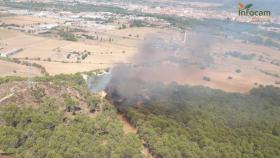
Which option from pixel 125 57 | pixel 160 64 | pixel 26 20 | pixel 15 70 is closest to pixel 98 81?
pixel 160 64

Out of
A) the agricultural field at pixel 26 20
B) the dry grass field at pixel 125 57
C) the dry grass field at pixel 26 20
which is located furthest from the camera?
the dry grass field at pixel 26 20

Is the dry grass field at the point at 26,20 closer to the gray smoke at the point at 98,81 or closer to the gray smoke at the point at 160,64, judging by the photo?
the gray smoke at the point at 160,64

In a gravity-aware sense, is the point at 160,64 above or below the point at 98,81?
above

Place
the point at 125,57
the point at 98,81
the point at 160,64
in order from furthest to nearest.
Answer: the point at 125,57
the point at 160,64
the point at 98,81

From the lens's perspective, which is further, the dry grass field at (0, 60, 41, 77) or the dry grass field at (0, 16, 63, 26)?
the dry grass field at (0, 16, 63, 26)

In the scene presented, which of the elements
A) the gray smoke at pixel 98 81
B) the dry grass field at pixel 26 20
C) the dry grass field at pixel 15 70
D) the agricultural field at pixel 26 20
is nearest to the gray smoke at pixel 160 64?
the gray smoke at pixel 98 81

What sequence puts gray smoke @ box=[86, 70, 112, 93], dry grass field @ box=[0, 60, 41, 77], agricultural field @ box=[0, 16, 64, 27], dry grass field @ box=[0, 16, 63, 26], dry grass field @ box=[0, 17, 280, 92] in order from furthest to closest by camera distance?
dry grass field @ box=[0, 16, 63, 26], agricultural field @ box=[0, 16, 64, 27], dry grass field @ box=[0, 17, 280, 92], dry grass field @ box=[0, 60, 41, 77], gray smoke @ box=[86, 70, 112, 93]

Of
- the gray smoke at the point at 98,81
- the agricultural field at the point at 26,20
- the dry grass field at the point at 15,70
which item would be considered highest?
the agricultural field at the point at 26,20

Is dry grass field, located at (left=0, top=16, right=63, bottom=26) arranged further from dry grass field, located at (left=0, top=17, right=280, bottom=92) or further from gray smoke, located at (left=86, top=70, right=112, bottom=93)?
gray smoke, located at (left=86, top=70, right=112, bottom=93)

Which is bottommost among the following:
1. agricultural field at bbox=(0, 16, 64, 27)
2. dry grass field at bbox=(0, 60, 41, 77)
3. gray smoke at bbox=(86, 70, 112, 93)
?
gray smoke at bbox=(86, 70, 112, 93)

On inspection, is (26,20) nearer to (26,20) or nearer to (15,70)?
(26,20)

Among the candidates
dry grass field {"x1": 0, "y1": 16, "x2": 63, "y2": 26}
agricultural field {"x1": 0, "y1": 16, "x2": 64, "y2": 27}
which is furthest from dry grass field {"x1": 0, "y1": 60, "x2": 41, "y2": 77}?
dry grass field {"x1": 0, "y1": 16, "x2": 63, "y2": 26}

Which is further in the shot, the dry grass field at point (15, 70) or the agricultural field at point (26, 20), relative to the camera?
the agricultural field at point (26, 20)
